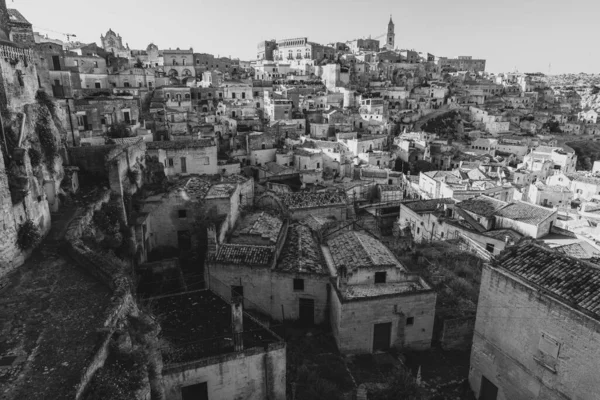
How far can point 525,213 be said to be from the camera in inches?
1176

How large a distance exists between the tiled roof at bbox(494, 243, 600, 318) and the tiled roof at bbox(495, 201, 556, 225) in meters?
18.2

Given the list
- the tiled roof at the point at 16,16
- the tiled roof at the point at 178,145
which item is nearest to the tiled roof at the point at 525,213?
the tiled roof at the point at 178,145

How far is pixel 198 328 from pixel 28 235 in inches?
229

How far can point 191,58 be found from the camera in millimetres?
75688

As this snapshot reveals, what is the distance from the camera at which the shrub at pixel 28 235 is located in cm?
1235

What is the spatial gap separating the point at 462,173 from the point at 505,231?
1846cm

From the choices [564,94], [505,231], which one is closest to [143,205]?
[505,231]

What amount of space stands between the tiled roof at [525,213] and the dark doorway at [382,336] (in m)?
18.2

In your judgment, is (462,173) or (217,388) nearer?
(217,388)

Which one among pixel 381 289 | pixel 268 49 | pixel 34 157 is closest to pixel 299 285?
pixel 381 289

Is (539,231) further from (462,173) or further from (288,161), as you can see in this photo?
(288,161)

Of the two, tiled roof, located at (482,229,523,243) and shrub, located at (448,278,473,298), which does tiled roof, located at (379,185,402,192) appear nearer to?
tiled roof, located at (482,229,523,243)

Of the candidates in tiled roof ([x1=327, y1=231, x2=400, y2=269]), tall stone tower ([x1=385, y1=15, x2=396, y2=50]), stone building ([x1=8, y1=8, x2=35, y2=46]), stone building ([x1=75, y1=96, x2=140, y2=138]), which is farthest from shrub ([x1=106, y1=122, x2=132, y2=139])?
tall stone tower ([x1=385, y1=15, x2=396, y2=50])

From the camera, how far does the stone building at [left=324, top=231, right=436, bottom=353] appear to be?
15.1 m
